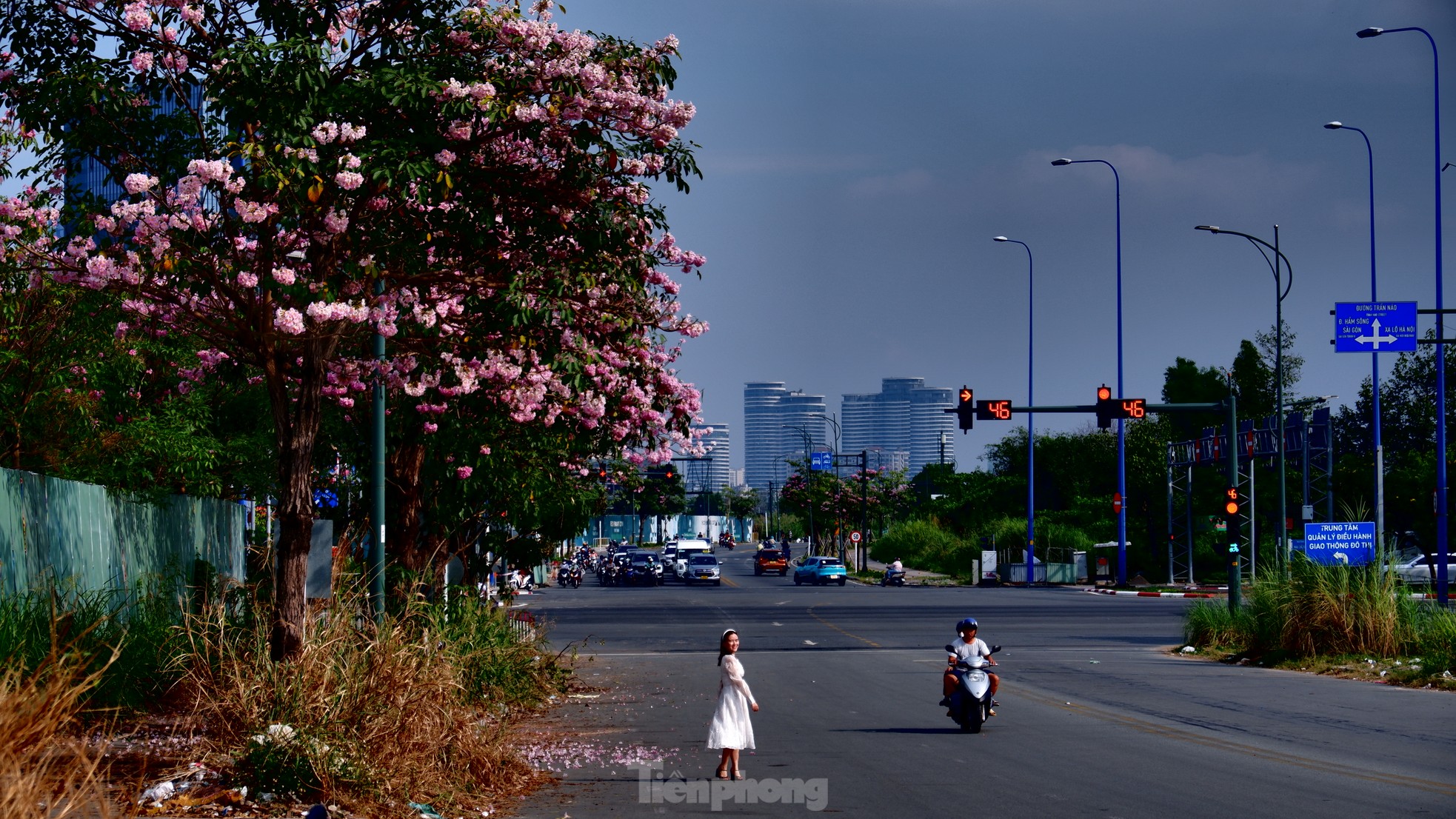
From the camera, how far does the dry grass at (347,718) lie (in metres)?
10.0

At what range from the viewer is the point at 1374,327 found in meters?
34.8

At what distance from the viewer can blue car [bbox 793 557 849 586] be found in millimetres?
75688

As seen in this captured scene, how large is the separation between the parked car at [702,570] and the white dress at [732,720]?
2346 inches

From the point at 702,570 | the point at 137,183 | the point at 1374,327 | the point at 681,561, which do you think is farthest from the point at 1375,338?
the point at 681,561

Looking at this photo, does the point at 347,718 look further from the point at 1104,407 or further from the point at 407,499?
the point at 1104,407

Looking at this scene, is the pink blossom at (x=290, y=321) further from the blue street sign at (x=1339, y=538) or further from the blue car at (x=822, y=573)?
the blue car at (x=822, y=573)

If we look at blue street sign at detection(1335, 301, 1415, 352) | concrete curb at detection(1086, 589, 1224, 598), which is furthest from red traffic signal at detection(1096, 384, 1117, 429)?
concrete curb at detection(1086, 589, 1224, 598)

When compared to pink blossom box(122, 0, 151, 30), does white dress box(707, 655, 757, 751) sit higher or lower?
lower

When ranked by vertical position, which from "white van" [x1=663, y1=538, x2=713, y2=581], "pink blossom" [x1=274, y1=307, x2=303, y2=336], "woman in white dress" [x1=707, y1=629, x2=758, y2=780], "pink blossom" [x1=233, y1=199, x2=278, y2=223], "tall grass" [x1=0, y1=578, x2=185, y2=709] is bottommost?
"white van" [x1=663, y1=538, x2=713, y2=581]

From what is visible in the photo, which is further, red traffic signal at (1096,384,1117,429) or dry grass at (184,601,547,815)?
red traffic signal at (1096,384,1117,429)

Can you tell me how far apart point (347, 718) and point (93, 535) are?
243 inches

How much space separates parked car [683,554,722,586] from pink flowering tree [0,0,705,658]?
5940cm

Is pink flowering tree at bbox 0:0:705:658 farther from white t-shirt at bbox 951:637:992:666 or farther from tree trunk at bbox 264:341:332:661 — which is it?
white t-shirt at bbox 951:637:992:666

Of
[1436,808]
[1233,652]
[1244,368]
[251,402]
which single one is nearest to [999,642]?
[1233,652]
